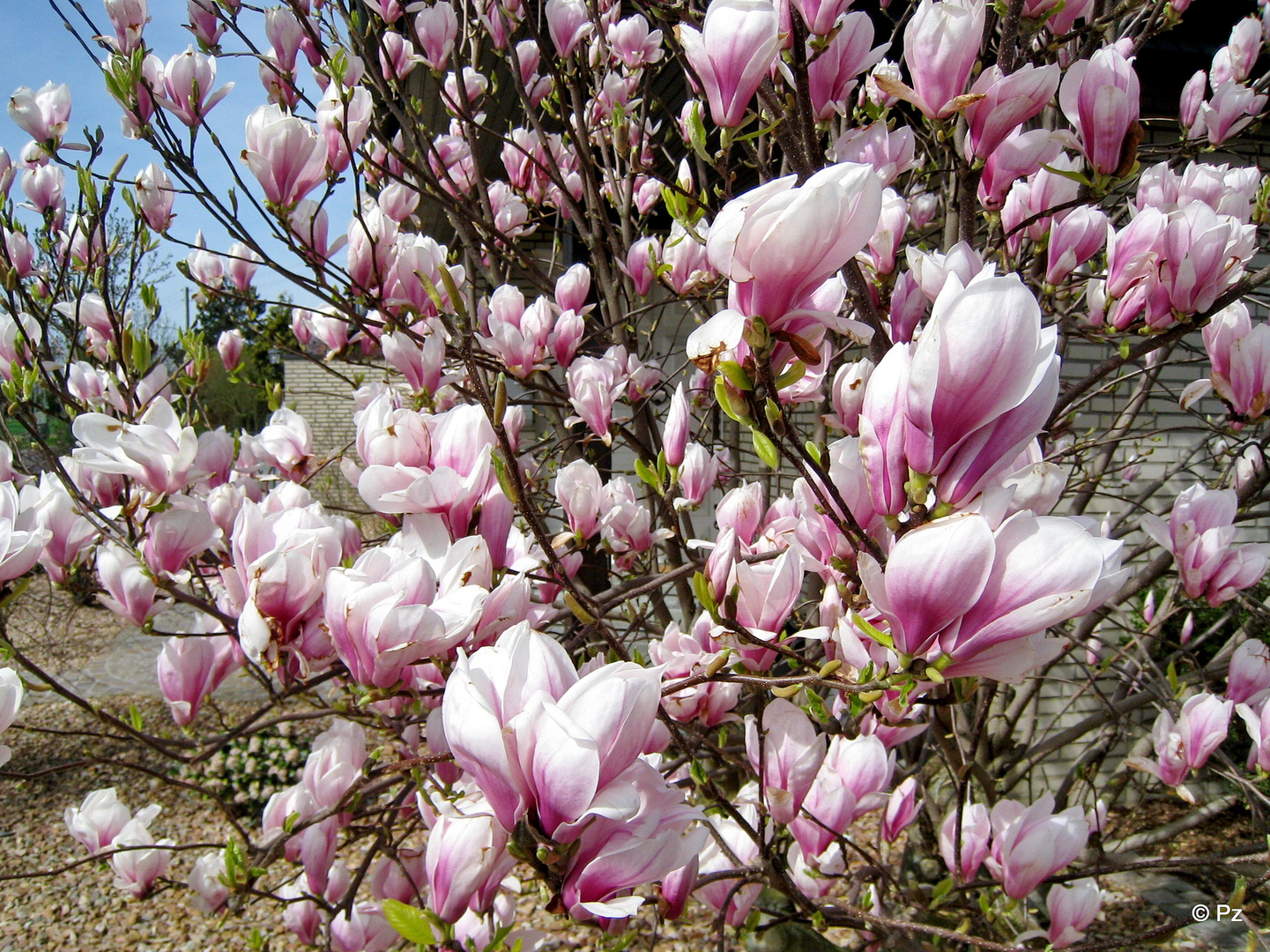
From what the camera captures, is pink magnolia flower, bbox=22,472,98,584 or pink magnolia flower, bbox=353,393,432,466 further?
pink magnolia flower, bbox=22,472,98,584

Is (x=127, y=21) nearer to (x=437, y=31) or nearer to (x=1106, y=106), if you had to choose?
(x=437, y=31)

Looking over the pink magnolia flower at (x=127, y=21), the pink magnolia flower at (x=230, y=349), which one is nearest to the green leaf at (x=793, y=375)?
the pink magnolia flower at (x=127, y=21)

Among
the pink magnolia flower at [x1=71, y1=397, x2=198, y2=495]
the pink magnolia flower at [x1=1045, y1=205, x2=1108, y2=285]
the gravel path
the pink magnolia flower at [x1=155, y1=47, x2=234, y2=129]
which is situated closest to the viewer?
the pink magnolia flower at [x1=71, y1=397, x2=198, y2=495]

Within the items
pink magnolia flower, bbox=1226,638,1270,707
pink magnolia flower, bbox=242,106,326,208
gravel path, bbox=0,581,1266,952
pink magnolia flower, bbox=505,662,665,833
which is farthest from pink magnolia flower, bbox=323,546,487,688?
Result: pink magnolia flower, bbox=1226,638,1270,707

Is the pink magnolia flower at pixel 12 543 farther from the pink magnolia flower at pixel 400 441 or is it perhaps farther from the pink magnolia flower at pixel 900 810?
the pink magnolia flower at pixel 900 810

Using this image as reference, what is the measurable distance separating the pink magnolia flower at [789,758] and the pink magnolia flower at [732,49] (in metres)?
0.80

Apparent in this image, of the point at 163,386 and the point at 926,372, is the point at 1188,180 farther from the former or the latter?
the point at 163,386

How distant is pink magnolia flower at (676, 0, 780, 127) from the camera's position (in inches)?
35.9

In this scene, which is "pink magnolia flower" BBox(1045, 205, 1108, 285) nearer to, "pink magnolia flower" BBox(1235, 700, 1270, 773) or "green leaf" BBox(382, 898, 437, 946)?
"pink magnolia flower" BBox(1235, 700, 1270, 773)

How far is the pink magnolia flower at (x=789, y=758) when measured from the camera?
1119 millimetres

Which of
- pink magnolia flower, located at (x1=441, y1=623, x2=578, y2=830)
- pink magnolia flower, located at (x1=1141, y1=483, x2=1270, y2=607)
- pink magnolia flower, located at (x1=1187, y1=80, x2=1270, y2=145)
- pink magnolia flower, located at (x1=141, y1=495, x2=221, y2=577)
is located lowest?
pink magnolia flower, located at (x1=1141, y1=483, x2=1270, y2=607)

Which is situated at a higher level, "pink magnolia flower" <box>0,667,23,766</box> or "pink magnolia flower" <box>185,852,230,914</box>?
"pink magnolia flower" <box>0,667,23,766</box>

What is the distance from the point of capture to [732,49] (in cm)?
94

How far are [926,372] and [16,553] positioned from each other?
1.16 meters
